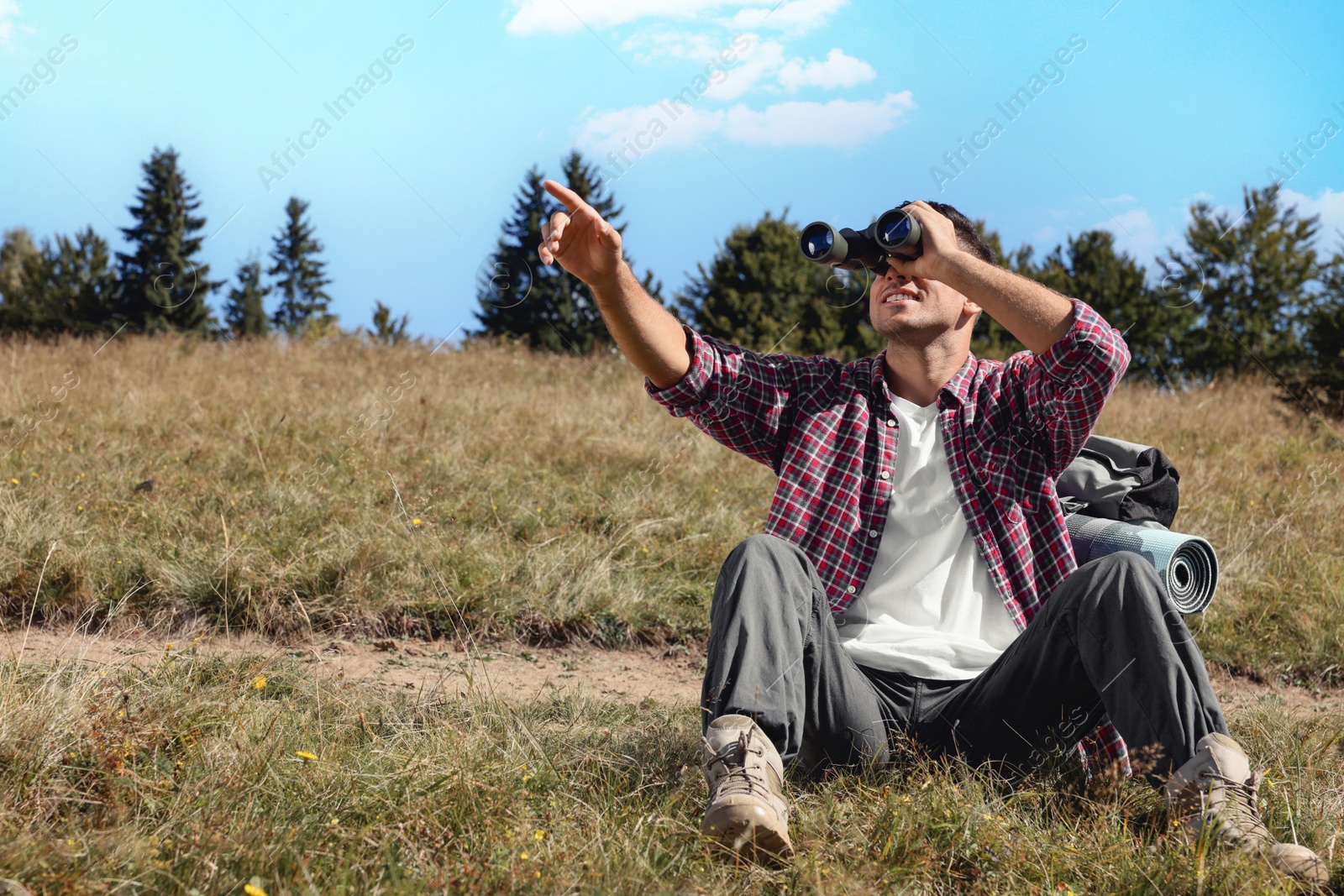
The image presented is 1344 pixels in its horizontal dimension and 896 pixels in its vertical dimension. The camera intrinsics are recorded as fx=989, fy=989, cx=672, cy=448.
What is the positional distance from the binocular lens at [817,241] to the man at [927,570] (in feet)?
0.63

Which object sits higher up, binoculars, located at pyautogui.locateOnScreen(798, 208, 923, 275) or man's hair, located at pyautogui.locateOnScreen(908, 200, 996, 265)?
man's hair, located at pyautogui.locateOnScreen(908, 200, 996, 265)

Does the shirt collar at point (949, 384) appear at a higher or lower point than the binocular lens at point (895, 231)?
lower

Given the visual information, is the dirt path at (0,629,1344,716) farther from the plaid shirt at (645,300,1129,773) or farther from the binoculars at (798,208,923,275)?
the binoculars at (798,208,923,275)

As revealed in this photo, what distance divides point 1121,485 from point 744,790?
1.52 m

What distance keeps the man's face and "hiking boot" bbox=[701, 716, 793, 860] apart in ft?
3.85

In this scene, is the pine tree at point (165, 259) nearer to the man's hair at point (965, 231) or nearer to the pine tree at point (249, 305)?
the pine tree at point (249, 305)

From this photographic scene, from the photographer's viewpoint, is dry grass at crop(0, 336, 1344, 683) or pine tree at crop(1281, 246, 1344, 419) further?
pine tree at crop(1281, 246, 1344, 419)

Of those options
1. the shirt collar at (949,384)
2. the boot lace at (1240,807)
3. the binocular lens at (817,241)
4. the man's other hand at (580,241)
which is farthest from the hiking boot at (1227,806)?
the man's other hand at (580,241)

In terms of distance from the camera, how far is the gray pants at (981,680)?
1972 millimetres

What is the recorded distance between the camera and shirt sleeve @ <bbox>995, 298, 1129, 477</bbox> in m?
2.27

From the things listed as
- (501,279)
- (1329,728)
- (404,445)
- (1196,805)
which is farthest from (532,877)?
(404,445)

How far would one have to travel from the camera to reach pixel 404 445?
5980mm

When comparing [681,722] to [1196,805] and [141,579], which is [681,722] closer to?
[1196,805]

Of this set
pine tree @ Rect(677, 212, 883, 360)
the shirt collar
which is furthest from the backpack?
pine tree @ Rect(677, 212, 883, 360)
